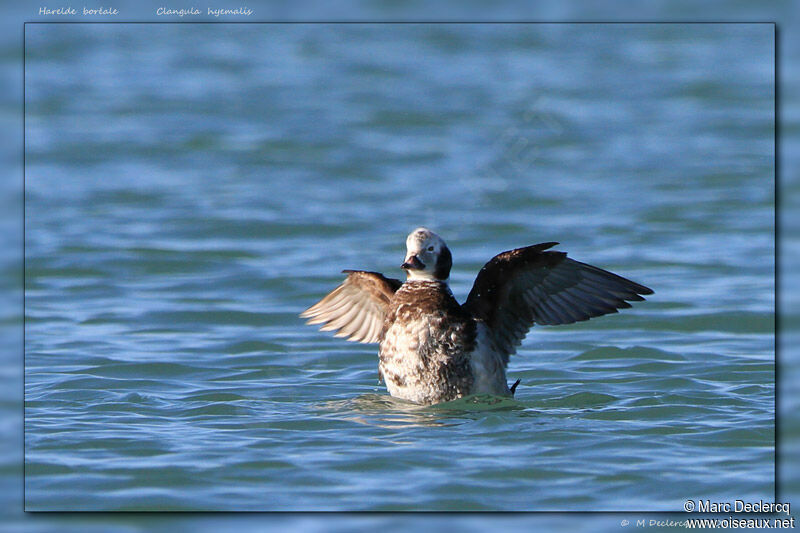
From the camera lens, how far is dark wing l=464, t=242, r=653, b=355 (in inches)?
317

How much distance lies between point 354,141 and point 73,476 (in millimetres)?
11998

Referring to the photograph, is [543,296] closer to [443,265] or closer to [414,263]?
[443,265]

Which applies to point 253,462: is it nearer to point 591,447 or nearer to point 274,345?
point 591,447

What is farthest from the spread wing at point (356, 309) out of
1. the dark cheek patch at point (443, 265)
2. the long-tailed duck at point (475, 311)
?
the dark cheek patch at point (443, 265)

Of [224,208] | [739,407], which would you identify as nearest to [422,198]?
[224,208]

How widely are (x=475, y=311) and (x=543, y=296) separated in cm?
50

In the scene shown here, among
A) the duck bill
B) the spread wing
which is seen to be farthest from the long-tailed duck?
the spread wing

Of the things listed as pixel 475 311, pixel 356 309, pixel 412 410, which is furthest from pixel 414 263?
pixel 356 309

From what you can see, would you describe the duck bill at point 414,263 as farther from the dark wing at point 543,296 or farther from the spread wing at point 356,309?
the spread wing at point 356,309

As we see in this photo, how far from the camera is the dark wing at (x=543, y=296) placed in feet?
26.4

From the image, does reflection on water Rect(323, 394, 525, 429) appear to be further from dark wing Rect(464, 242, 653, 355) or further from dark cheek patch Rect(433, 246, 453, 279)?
dark cheek patch Rect(433, 246, 453, 279)

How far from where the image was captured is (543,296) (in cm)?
823

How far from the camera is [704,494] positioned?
6504 mm

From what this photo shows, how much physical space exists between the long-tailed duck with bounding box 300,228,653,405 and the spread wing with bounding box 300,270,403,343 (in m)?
0.25
